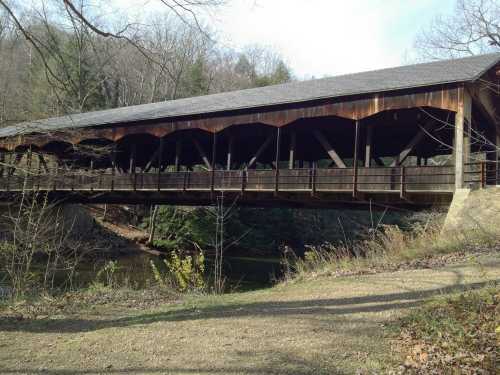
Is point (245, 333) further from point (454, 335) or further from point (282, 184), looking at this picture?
point (282, 184)

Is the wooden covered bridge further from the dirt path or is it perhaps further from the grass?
the dirt path

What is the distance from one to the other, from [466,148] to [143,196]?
488 inches

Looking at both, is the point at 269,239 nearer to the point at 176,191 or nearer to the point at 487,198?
the point at 176,191

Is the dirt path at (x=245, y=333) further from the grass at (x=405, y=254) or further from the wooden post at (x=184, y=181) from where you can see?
the wooden post at (x=184, y=181)

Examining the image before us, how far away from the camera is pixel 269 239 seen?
27953mm

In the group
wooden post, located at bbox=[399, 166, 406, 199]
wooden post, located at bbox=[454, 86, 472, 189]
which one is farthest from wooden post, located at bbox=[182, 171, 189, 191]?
wooden post, located at bbox=[454, 86, 472, 189]

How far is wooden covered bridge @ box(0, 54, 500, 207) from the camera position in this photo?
11266 mm

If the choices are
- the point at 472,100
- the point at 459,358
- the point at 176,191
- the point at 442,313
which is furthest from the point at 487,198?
the point at 176,191

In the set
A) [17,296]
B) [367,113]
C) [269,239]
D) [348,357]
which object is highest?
[367,113]

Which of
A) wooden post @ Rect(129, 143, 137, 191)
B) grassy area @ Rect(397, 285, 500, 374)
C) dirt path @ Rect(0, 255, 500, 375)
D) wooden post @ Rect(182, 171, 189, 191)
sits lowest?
dirt path @ Rect(0, 255, 500, 375)

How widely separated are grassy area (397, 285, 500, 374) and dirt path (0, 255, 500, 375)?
26 cm

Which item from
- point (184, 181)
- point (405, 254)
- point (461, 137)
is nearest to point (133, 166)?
point (184, 181)

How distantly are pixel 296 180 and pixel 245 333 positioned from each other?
9507mm

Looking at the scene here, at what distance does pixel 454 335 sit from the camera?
3.88 metres
